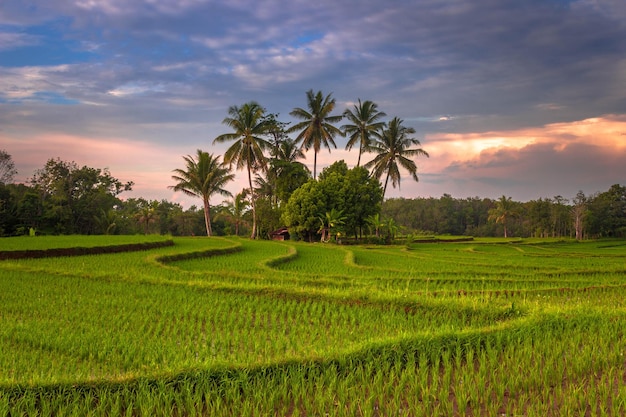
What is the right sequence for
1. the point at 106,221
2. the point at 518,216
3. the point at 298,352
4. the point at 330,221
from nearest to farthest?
the point at 298,352 → the point at 330,221 → the point at 106,221 → the point at 518,216

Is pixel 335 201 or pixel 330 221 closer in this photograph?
pixel 330 221

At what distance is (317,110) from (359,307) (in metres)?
27.6

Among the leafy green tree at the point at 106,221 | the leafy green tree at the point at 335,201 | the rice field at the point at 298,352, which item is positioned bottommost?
the rice field at the point at 298,352

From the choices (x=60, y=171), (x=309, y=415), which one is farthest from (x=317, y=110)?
(x=309, y=415)

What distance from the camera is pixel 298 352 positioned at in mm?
5180

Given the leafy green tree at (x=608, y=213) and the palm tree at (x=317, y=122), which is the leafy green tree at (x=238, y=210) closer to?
the palm tree at (x=317, y=122)

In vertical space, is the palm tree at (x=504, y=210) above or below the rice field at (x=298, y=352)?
above

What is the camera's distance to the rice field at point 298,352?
3.93 m

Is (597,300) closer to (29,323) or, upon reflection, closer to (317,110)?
(29,323)

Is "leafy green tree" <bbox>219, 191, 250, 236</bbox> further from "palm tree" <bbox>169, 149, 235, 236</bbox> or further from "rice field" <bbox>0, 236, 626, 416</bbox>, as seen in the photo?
"rice field" <bbox>0, 236, 626, 416</bbox>

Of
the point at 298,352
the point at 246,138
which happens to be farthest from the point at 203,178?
the point at 298,352

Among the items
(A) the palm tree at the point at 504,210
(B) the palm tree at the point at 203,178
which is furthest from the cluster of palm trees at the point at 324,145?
(A) the palm tree at the point at 504,210

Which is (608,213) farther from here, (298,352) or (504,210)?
(298,352)

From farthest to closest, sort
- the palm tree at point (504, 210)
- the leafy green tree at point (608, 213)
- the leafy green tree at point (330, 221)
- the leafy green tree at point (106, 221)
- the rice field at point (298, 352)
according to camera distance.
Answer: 1. the palm tree at point (504, 210)
2. the leafy green tree at point (608, 213)
3. the leafy green tree at point (106, 221)
4. the leafy green tree at point (330, 221)
5. the rice field at point (298, 352)
